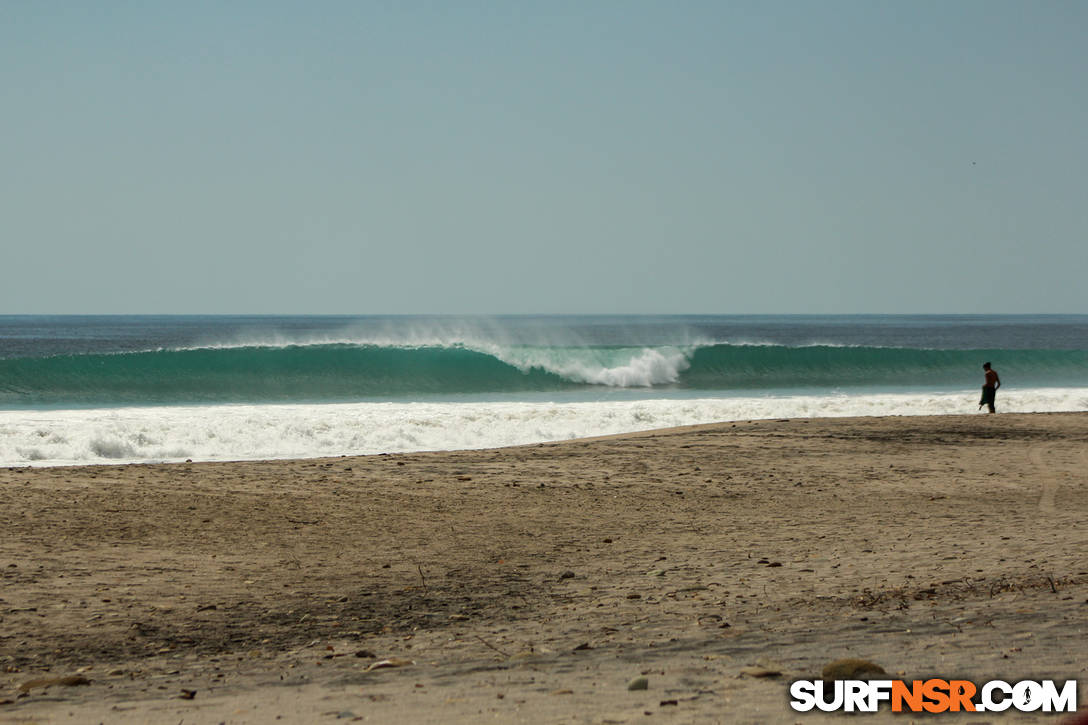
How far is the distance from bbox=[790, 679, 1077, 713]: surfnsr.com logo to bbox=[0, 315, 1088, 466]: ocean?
37.7 feet

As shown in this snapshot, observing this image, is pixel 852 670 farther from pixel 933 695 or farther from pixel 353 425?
pixel 353 425

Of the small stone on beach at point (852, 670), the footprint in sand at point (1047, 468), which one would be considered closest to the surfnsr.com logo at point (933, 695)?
the small stone on beach at point (852, 670)

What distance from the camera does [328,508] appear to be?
982 cm

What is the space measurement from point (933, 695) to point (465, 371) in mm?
32489

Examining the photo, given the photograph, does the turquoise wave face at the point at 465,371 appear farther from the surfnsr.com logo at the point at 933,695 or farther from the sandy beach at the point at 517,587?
the surfnsr.com logo at the point at 933,695

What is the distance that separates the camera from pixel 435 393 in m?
32.3

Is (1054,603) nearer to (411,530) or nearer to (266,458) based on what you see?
(411,530)

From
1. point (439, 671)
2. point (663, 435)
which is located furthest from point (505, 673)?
point (663, 435)

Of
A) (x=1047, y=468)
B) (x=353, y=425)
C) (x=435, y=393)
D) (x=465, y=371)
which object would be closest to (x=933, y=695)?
(x=1047, y=468)

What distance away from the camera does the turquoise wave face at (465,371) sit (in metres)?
30.8

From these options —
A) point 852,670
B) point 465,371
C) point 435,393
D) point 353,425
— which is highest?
point 852,670

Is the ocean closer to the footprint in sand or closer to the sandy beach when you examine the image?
the sandy beach

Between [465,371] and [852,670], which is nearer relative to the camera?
[852,670]

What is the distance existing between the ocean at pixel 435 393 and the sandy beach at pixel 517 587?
369 centimetres
